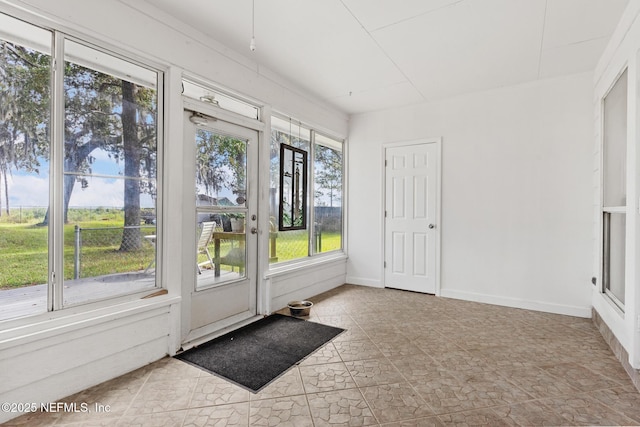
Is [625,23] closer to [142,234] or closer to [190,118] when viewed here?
[190,118]

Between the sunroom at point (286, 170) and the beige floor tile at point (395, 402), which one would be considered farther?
the sunroom at point (286, 170)

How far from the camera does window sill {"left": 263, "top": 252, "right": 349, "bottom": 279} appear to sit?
3630 millimetres

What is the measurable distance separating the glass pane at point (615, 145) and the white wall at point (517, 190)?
1.35ft

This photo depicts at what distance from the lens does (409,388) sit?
6.95ft

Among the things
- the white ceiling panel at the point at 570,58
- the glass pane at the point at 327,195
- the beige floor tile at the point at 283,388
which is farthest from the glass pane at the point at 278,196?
the white ceiling panel at the point at 570,58

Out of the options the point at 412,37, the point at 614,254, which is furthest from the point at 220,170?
the point at 614,254

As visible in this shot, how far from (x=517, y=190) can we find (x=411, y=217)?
1.32 metres

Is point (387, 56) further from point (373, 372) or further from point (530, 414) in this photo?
point (530, 414)

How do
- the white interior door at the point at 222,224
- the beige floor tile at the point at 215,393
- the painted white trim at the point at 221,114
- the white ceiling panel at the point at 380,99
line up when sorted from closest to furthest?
the beige floor tile at the point at 215,393 < the painted white trim at the point at 221,114 < the white interior door at the point at 222,224 < the white ceiling panel at the point at 380,99

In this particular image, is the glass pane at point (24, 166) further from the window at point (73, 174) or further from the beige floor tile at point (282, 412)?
the beige floor tile at point (282, 412)

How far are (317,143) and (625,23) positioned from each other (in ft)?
10.5

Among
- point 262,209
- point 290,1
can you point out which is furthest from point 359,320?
point 290,1

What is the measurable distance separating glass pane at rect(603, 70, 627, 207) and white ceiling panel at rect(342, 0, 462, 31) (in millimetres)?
1672

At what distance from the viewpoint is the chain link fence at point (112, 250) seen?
2150mm
